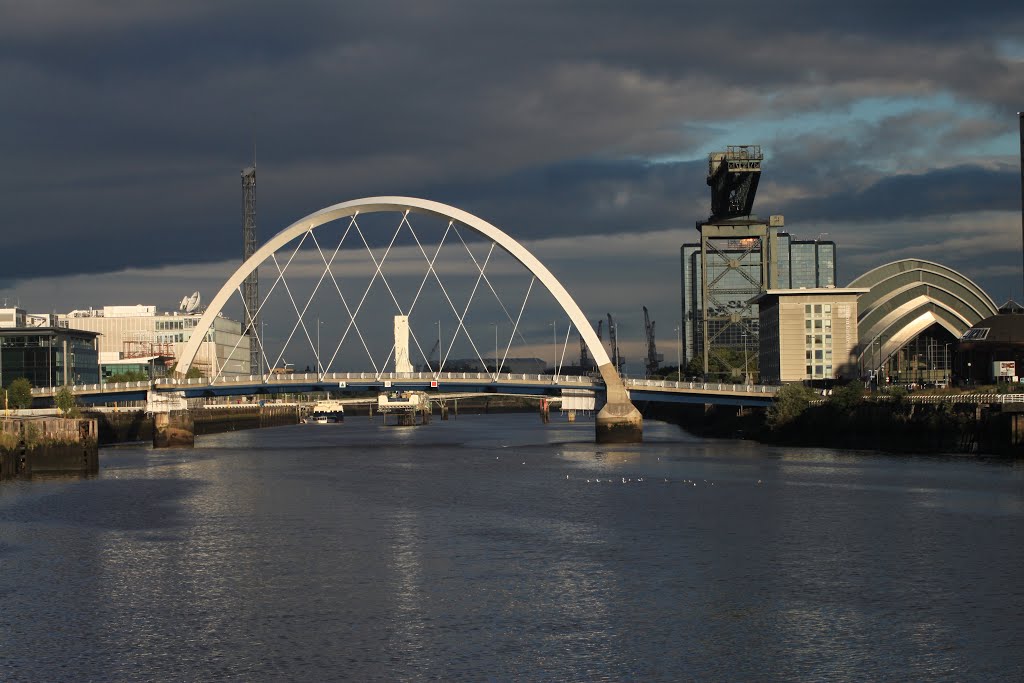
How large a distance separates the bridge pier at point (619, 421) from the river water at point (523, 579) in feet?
123

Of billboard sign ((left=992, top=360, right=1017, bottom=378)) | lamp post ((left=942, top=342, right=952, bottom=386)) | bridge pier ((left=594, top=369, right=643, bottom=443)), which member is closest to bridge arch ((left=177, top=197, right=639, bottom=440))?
bridge pier ((left=594, top=369, right=643, bottom=443))

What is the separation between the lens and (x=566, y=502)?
58.9 meters

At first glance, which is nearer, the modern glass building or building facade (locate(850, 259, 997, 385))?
building facade (locate(850, 259, 997, 385))

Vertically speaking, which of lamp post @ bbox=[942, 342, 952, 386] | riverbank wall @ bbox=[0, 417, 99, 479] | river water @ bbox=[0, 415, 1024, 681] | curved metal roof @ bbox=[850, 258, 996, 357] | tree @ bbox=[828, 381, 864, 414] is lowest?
river water @ bbox=[0, 415, 1024, 681]

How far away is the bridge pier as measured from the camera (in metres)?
108

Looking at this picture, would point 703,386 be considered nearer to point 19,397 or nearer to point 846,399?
point 846,399

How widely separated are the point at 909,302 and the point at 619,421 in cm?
8158

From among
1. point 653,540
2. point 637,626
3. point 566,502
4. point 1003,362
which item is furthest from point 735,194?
point 637,626

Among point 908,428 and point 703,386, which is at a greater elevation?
point 703,386

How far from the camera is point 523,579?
1507 inches

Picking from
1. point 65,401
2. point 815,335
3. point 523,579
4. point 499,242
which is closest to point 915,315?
point 815,335

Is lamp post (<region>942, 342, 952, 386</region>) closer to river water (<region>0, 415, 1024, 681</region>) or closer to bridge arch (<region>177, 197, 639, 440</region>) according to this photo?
bridge arch (<region>177, 197, 639, 440</region>)

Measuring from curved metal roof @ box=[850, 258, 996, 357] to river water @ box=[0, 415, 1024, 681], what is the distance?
103196 millimetres

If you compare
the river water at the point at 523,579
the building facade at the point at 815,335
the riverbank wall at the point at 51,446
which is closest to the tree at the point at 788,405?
the river water at the point at 523,579
